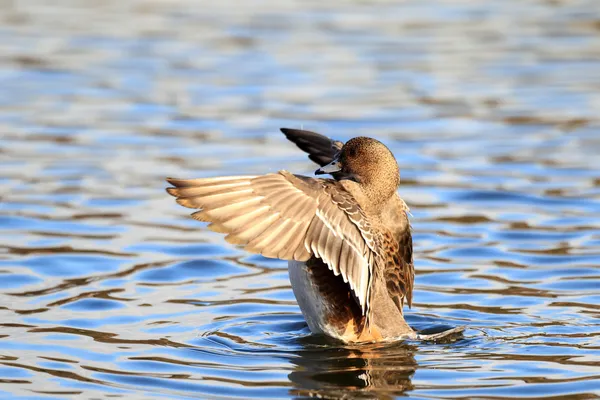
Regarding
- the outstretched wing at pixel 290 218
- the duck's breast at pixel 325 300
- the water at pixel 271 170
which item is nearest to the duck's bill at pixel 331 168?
the outstretched wing at pixel 290 218

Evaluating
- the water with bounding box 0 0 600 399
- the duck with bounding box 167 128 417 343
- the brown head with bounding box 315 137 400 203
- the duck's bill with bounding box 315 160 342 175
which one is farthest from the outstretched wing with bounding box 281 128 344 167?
the water with bounding box 0 0 600 399

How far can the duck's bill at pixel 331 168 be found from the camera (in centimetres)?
745

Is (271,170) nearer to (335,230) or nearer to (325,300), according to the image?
(325,300)

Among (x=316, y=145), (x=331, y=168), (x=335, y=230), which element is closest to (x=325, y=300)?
(x=335, y=230)

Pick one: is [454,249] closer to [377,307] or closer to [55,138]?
[377,307]

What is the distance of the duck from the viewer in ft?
20.5

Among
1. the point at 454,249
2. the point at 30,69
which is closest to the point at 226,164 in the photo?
the point at 454,249

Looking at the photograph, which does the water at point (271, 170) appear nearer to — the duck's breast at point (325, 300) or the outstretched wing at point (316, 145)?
the duck's breast at point (325, 300)

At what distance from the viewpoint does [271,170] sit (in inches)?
455

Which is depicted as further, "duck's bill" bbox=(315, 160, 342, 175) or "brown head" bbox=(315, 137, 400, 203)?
"duck's bill" bbox=(315, 160, 342, 175)

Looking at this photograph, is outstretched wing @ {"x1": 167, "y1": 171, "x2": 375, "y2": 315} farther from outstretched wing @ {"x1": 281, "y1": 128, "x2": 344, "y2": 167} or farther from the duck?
outstretched wing @ {"x1": 281, "y1": 128, "x2": 344, "y2": 167}

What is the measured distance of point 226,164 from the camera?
11.6 metres

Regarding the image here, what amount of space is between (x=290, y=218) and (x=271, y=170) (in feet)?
16.5

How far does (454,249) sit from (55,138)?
4953 millimetres
